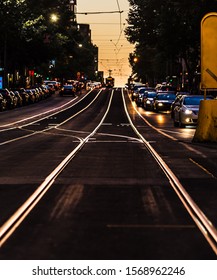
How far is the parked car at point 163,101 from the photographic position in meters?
59.2

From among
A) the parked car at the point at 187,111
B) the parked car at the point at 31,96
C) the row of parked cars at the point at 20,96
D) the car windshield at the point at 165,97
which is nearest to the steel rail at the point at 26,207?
the parked car at the point at 187,111

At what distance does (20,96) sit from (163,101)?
17.7 metres

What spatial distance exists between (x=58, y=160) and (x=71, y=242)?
33.8 feet

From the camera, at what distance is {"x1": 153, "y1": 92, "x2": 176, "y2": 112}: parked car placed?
59250 mm

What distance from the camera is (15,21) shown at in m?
67.3

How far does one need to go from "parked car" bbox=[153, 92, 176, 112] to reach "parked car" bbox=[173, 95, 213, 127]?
826 inches

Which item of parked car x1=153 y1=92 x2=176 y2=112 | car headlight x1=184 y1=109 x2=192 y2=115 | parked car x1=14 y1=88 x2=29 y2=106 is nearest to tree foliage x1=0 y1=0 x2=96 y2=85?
parked car x1=14 y1=88 x2=29 y2=106

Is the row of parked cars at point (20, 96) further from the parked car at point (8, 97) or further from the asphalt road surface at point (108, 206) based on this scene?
A: the asphalt road surface at point (108, 206)

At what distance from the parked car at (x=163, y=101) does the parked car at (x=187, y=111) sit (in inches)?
826

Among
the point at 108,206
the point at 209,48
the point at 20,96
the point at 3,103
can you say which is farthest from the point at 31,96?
the point at 108,206

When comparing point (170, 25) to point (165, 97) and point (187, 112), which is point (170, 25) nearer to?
point (165, 97)

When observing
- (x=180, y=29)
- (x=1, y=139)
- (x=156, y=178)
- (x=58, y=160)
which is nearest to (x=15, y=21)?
(x=180, y=29)

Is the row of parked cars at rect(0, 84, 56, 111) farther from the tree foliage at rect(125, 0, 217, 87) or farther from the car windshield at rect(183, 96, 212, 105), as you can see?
the car windshield at rect(183, 96, 212, 105)
